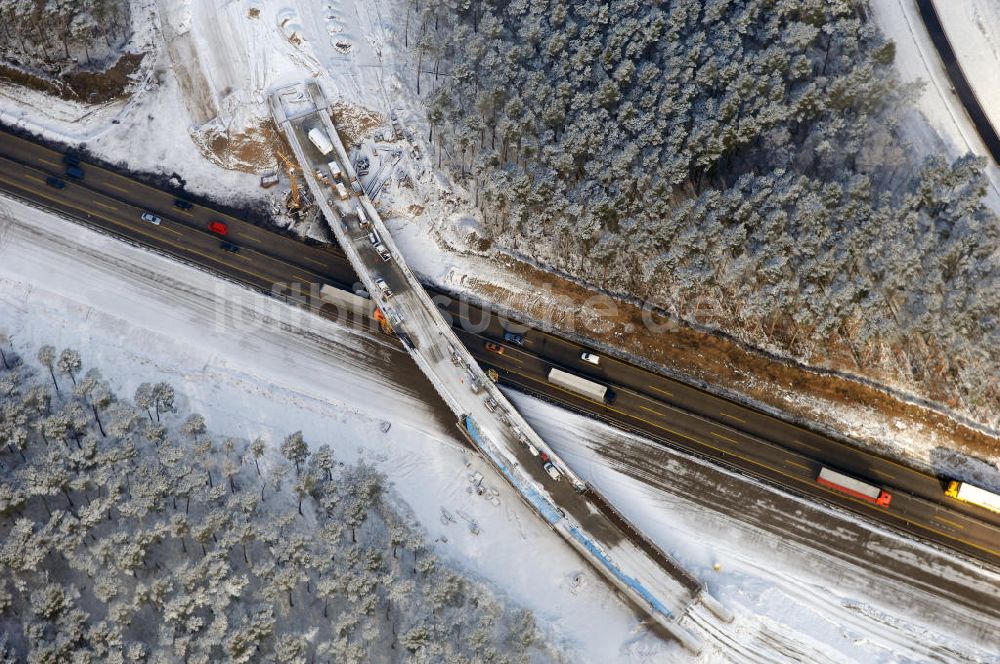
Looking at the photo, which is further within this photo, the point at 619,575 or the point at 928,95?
the point at 928,95

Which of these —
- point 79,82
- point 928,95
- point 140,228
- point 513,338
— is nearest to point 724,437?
point 513,338

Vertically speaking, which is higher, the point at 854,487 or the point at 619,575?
the point at 854,487

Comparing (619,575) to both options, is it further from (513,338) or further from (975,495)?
(975,495)

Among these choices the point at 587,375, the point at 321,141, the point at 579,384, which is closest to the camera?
the point at 579,384

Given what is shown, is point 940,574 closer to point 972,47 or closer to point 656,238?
point 656,238

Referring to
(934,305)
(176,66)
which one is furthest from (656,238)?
(176,66)

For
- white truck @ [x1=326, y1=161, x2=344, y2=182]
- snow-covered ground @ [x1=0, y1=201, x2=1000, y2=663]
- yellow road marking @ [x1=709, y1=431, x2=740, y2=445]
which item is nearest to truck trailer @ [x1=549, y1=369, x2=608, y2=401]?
snow-covered ground @ [x1=0, y1=201, x2=1000, y2=663]
